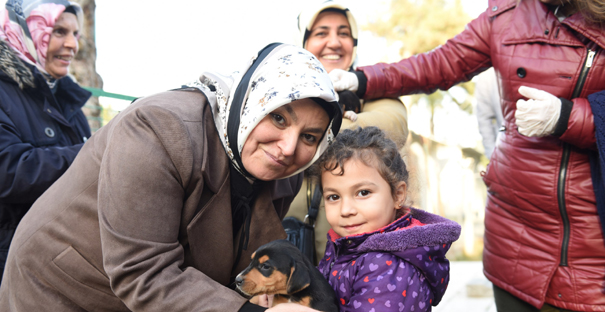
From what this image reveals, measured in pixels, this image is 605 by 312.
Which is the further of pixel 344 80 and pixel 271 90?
pixel 344 80

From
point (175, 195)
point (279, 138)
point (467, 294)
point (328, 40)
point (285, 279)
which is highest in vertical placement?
point (328, 40)

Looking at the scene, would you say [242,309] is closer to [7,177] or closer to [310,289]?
[310,289]

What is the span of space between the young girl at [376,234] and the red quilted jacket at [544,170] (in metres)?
0.67

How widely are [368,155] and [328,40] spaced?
1.41 meters

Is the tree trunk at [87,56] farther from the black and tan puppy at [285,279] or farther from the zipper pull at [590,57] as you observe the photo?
the zipper pull at [590,57]

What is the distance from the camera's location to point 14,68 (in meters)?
2.88

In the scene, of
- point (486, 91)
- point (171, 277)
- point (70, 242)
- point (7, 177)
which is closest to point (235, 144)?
point (171, 277)

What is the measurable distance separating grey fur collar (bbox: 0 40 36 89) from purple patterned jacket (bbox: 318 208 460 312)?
7.44 feet

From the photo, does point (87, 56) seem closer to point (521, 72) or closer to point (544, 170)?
point (521, 72)

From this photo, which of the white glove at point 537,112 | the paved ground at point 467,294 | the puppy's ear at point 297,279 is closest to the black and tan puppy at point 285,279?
the puppy's ear at point 297,279

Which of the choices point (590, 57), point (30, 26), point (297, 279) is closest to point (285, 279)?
point (297, 279)

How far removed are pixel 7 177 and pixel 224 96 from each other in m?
1.42

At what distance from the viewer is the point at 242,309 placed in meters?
1.71

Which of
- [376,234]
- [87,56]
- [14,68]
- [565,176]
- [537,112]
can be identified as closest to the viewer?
[376,234]
